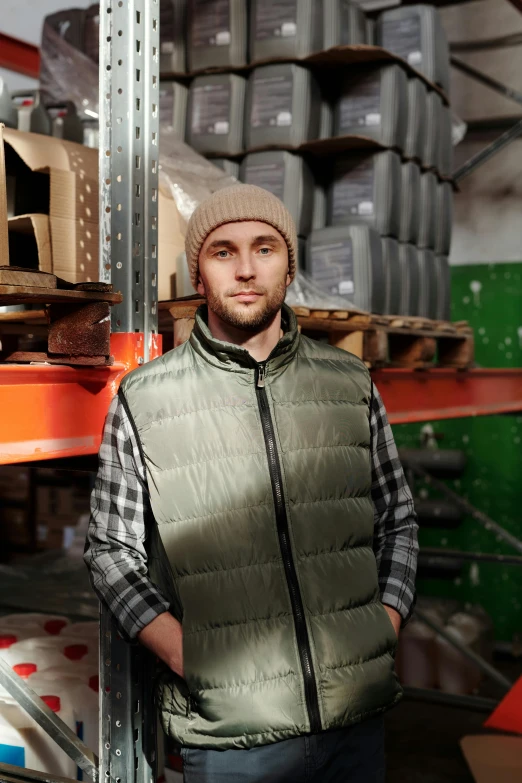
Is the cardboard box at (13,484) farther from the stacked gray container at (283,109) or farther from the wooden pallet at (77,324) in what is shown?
the wooden pallet at (77,324)

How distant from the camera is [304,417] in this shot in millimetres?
2318

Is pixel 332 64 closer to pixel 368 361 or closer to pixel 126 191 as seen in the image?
pixel 368 361

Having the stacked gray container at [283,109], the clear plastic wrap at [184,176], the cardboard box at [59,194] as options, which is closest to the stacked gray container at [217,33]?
the stacked gray container at [283,109]

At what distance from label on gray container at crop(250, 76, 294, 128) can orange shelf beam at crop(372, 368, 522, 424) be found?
58.1 inches

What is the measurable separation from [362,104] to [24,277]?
10.3 feet

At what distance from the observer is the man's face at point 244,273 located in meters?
2.27

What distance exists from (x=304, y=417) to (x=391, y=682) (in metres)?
0.70

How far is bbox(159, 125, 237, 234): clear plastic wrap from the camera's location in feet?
11.7

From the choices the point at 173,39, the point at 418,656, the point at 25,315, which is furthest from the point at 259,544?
the point at 418,656

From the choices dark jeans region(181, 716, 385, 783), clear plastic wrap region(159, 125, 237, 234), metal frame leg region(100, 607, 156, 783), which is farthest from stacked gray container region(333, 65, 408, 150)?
dark jeans region(181, 716, 385, 783)

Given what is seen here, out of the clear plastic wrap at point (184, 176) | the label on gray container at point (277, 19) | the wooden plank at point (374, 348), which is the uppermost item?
the label on gray container at point (277, 19)

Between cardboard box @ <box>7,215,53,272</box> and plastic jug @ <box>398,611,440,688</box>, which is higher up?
cardboard box @ <box>7,215,53,272</box>

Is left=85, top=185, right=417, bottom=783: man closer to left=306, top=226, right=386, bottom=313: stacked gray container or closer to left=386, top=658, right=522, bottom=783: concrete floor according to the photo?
left=306, top=226, right=386, bottom=313: stacked gray container

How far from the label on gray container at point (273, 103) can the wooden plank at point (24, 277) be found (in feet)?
9.10
